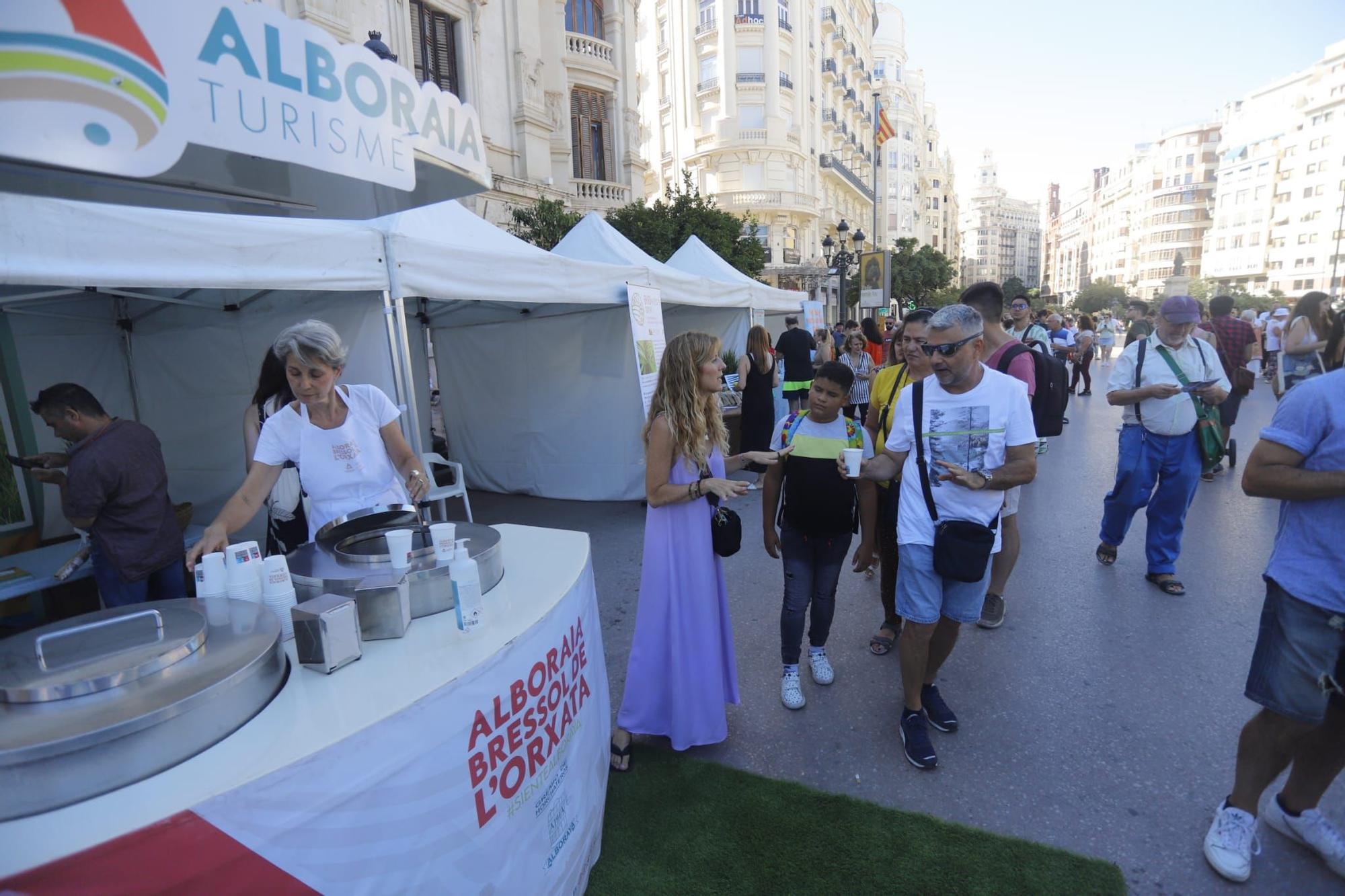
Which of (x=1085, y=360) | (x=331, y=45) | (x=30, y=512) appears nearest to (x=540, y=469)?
(x=30, y=512)

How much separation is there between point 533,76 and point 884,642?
18066 millimetres

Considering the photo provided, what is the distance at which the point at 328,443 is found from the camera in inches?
99.1

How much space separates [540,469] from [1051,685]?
5.50 metres

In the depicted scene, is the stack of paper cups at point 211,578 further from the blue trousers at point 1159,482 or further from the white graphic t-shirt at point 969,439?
the blue trousers at point 1159,482

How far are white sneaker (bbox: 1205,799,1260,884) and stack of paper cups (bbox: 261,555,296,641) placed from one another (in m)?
2.91

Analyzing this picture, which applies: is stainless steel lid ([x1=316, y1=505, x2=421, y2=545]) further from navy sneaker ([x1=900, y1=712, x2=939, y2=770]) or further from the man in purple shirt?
navy sneaker ([x1=900, y1=712, x2=939, y2=770])

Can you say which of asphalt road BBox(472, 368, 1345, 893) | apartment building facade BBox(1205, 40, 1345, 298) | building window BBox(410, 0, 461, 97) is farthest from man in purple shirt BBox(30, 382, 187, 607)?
apartment building facade BBox(1205, 40, 1345, 298)

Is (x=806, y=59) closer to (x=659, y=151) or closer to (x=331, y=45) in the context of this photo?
(x=659, y=151)

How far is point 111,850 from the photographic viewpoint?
3.11 feet

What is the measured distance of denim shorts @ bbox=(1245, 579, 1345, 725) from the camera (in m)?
1.81

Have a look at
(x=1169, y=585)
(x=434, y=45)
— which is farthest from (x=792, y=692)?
(x=434, y=45)

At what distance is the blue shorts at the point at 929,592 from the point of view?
2.53 m

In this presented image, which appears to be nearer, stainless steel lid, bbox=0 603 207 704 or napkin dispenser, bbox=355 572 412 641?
stainless steel lid, bbox=0 603 207 704

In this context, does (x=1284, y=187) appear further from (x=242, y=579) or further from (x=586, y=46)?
(x=242, y=579)
